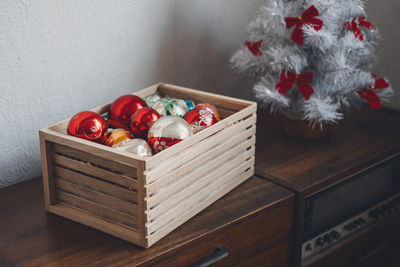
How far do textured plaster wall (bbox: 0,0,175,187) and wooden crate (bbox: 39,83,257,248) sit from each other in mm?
216

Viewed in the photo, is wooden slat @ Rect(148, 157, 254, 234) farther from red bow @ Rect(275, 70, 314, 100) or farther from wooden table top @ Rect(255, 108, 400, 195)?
red bow @ Rect(275, 70, 314, 100)

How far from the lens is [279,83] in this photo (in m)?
1.23

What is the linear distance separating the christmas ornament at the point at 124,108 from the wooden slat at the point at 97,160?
168 mm

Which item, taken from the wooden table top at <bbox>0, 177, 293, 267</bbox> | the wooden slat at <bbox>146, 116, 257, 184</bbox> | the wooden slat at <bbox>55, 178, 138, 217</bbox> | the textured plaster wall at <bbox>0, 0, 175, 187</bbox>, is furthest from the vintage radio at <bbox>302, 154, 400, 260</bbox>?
the textured plaster wall at <bbox>0, 0, 175, 187</bbox>

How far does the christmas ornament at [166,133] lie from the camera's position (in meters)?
0.87

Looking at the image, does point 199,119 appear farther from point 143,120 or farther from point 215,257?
point 215,257

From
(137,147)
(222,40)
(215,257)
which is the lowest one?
(215,257)

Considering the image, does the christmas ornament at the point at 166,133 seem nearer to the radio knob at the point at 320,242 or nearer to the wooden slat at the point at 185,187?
the wooden slat at the point at 185,187

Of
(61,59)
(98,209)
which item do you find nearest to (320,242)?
(98,209)

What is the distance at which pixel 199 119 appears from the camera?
969mm

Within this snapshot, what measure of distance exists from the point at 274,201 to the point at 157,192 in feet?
1.05

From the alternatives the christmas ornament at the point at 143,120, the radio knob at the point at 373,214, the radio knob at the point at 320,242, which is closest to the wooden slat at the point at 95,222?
the christmas ornament at the point at 143,120

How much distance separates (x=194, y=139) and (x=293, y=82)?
48 cm

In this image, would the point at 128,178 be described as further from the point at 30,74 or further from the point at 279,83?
the point at 279,83
